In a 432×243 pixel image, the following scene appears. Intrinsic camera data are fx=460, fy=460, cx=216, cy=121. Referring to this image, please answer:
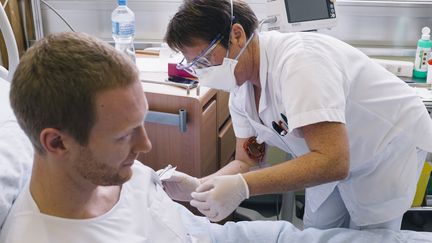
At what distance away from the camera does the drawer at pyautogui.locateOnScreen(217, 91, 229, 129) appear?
6.28ft

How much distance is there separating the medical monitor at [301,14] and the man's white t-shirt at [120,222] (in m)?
0.95

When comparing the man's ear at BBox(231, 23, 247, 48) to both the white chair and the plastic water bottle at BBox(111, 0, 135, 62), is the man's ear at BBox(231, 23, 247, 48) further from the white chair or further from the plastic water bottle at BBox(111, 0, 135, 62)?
the plastic water bottle at BBox(111, 0, 135, 62)

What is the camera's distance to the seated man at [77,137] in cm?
89

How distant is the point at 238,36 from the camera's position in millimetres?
1330

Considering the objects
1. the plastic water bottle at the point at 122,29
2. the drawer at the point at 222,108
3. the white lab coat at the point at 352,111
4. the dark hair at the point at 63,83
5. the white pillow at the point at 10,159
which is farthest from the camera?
the plastic water bottle at the point at 122,29

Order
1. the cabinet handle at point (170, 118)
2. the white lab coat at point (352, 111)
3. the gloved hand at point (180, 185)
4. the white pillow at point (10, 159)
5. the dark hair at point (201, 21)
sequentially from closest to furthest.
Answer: the white pillow at point (10, 159) < the white lab coat at point (352, 111) < the dark hair at point (201, 21) < the gloved hand at point (180, 185) < the cabinet handle at point (170, 118)

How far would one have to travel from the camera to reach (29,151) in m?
1.21

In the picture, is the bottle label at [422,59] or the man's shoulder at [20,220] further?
the bottle label at [422,59]

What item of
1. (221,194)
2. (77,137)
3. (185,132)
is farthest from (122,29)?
(77,137)

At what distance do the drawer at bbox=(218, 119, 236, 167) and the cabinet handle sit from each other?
354 mm

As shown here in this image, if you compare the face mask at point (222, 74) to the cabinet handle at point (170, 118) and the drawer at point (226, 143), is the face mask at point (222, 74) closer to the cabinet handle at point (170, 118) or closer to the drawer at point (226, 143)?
the cabinet handle at point (170, 118)

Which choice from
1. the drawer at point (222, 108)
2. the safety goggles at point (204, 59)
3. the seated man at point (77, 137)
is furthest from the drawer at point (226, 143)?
the seated man at point (77, 137)

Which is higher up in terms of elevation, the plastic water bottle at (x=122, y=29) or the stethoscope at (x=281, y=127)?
the plastic water bottle at (x=122, y=29)

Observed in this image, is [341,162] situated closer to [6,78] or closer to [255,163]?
[255,163]
